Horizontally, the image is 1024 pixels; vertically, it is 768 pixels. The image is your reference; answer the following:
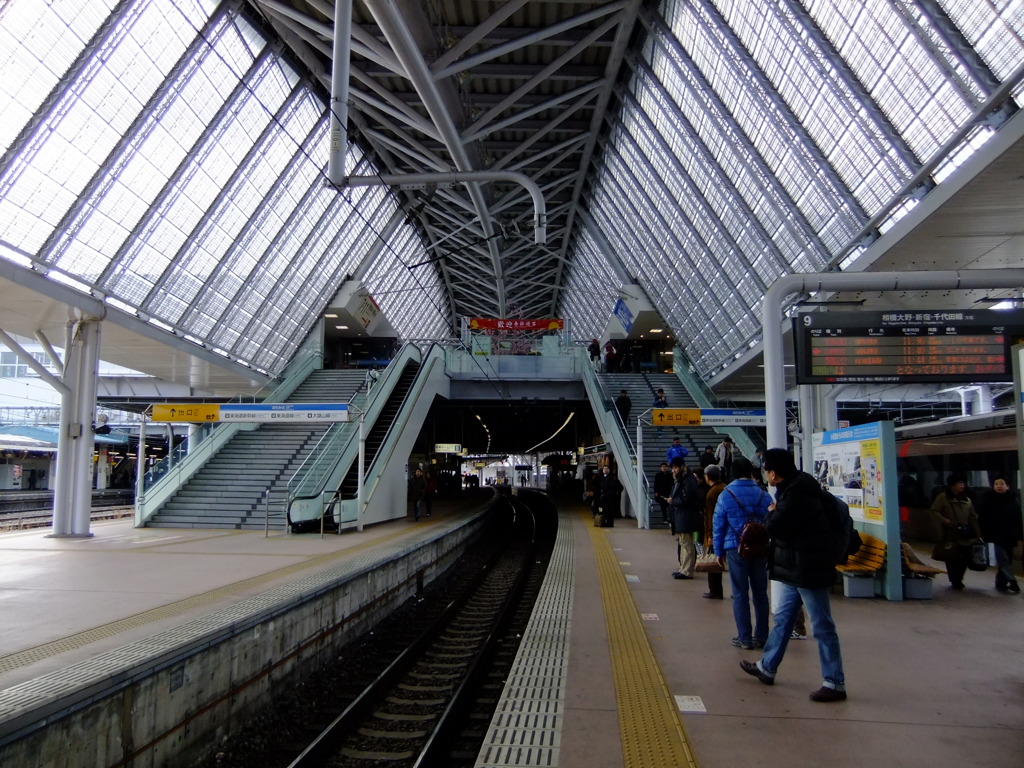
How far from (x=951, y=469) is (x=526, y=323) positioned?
18.1 meters

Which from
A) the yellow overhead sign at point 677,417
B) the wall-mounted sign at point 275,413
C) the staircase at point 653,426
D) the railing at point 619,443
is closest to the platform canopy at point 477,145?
the staircase at point 653,426

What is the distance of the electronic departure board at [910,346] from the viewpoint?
8.27 metres

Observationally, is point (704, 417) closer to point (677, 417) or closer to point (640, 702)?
point (677, 417)

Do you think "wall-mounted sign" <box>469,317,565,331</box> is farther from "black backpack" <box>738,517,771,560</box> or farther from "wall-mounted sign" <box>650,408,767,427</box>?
"black backpack" <box>738,517,771,560</box>

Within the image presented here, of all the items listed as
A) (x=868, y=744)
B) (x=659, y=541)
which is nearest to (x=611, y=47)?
(x=659, y=541)

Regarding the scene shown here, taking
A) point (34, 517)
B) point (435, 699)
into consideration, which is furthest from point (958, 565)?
point (34, 517)

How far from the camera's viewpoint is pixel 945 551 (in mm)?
8938

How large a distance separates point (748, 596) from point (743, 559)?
1.05 ft

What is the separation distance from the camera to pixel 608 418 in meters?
22.2

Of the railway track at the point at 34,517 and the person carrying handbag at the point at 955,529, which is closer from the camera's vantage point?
the person carrying handbag at the point at 955,529

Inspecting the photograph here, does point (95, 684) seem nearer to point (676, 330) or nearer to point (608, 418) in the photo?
point (608, 418)

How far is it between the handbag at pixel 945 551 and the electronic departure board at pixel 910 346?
86.2 inches

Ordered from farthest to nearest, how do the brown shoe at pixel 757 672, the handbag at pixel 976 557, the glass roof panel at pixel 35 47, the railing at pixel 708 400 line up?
the railing at pixel 708 400, the glass roof panel at pixel 35 47, the handbag at pixel 976 557, the brown shoe at pixel 757 672

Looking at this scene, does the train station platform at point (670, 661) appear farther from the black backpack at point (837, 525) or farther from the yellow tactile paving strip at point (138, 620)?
the black backpack at point (837, 525)
